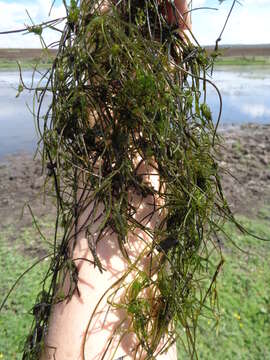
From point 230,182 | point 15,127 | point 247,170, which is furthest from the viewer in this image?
point 15,127

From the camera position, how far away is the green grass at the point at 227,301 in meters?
2.66

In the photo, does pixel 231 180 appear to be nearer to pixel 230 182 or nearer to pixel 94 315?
pixel 230 182

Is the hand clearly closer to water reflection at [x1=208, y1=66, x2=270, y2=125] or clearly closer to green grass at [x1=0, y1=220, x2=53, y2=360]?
green grass at [x1=0, y1=220, x2=53, y2=360]

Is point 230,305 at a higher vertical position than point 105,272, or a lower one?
lower

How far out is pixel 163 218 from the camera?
1023 millimetres

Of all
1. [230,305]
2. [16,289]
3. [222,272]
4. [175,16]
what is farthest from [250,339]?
A: [175,16]

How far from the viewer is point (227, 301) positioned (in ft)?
10.1

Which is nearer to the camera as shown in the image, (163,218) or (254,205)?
(163,218)

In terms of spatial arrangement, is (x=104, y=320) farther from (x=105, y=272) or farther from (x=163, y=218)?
(x=163, y=218)

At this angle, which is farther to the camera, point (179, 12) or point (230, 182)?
point (230, 182)

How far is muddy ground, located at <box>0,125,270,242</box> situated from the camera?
4695 mm

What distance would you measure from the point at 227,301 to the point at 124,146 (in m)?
2.46

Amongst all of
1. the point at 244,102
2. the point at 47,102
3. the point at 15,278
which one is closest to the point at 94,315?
the point at 15,278

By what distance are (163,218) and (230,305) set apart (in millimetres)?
2266
